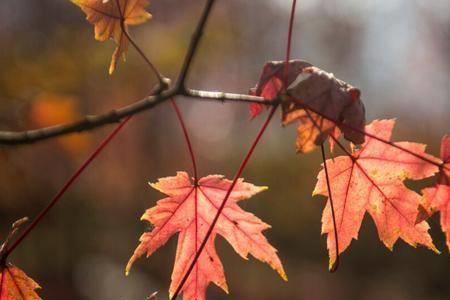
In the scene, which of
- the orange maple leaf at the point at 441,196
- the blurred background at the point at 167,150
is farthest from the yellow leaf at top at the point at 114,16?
the orange maple leaf at the point at 441,196

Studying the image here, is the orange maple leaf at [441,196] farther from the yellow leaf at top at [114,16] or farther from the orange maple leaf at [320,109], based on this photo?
the yellow leaf at top at [114,16]

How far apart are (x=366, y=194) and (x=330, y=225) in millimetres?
141

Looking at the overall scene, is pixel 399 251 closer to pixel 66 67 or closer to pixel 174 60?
pixel 174 60

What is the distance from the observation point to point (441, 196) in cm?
108

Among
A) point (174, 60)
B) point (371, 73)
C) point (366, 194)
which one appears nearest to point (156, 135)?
point (174, 60)

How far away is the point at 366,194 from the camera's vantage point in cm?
124

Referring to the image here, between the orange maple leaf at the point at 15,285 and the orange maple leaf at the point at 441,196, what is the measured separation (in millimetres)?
789

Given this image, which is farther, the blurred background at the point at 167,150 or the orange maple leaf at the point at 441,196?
Answer: the blurred background at the point at 167,150

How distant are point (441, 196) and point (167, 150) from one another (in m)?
13.7

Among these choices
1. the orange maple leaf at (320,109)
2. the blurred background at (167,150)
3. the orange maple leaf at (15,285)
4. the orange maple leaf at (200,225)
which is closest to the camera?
the orange maple leaf at (320,109)

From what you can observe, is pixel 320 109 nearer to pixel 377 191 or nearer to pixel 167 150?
pixel 377 191

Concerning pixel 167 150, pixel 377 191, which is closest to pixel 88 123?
pixel 377 191

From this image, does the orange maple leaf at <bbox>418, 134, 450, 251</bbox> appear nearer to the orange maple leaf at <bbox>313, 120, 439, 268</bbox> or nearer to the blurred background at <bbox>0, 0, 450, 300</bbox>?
the orange maple leaf at <bbox>313, 120, 439, 268</bbox>

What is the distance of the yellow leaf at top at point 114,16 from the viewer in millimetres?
1110
